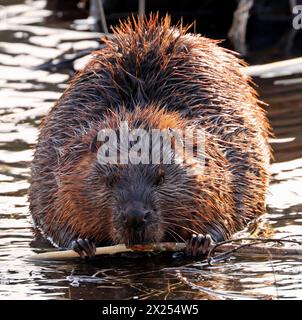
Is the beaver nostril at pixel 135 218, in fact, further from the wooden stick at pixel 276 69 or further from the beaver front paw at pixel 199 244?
the wooden stick at pixel 276 69

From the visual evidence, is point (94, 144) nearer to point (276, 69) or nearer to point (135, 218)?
point (135, 218)

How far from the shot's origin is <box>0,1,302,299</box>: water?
18.7ft

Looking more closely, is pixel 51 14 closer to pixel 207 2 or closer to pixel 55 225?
pixel 207 2

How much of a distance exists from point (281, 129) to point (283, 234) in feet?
6.71

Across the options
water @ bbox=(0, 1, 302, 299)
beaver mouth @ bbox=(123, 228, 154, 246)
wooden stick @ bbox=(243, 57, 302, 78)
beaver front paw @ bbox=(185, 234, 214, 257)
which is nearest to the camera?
water @ bbox=(0, 1, 302, 299)

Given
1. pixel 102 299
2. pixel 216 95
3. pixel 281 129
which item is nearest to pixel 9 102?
pixel 281 129

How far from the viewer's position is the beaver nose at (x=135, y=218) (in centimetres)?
579

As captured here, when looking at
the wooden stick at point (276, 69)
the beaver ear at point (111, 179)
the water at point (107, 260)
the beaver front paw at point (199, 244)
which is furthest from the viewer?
the wooden stick at point (276, 69)

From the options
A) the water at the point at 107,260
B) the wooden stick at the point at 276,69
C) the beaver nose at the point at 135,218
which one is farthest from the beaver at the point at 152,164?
the wooden stick at the point at 276,69

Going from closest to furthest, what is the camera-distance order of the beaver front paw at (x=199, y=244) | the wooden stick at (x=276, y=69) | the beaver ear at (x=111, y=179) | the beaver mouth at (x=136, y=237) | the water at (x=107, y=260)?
the water at (x=107, y=260)
the beaver mouth at (x=136, y=237)
the beaver ear at (x=111, y=179)
the beaver front paw at (x=199, y=244)
the wooden stick at (x=276, y=69)

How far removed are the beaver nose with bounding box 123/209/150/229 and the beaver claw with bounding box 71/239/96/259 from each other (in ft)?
1.63

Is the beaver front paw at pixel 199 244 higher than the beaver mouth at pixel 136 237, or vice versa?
the beaver mouth at pixel 136 237

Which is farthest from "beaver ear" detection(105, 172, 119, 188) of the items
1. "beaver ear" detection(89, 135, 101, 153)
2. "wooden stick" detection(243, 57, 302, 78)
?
"wooden stick" detection(243, 57, 302, 78)

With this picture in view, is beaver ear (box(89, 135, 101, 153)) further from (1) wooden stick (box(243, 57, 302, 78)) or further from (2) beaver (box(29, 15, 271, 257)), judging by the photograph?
(1) wooden stick (box(243, 57, 302, 78))
